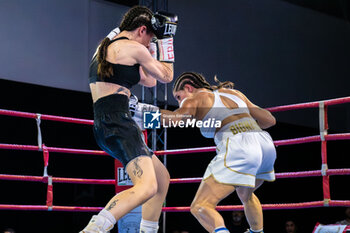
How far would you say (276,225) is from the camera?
886 cm

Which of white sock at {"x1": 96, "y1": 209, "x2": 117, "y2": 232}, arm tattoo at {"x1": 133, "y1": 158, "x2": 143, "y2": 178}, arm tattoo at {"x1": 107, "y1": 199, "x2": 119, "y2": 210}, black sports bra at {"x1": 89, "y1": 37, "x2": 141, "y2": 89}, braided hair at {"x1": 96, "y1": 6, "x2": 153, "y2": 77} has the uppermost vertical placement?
braided hair at {"x1": 96, "y1": 6, "x2": 153, "y2": 77}

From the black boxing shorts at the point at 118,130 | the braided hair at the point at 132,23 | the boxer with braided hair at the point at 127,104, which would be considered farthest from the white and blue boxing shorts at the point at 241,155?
the braided hair at the point at 132,23

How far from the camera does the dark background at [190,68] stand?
6.39 metres

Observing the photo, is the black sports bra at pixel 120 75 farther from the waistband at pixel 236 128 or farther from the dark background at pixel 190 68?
the dark background at pixel 190 68

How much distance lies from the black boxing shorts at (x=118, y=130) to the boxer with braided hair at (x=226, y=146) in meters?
0.49

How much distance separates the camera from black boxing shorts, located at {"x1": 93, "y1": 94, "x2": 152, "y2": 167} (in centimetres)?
236

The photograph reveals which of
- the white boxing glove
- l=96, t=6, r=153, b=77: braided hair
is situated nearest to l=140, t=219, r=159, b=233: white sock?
the white boxing glove

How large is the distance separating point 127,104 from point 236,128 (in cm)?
76

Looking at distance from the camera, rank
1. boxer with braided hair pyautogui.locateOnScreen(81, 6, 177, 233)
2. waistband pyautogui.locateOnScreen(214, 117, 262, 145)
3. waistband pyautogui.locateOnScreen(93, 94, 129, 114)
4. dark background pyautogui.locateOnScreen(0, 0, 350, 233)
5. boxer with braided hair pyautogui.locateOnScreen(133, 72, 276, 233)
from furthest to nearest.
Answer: dark background pyautogui.locateOnScreen(0, 0, 350, 233) < waistband pyautogui.locateOnScreen(214, 117, 262, 145) < boxer with braided hair pyautogui.locateOnScreen(133, 72, 276, 233) < waistband pyautogui.locateOnScreen(93, 94, 129, 114) < boxer with braided hair pyautogui.locateOnScreen(81, 6, 177, 233)

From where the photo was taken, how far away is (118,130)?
2.38m

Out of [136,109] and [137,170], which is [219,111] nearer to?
[136,109]

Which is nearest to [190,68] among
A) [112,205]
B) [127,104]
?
[127,104]

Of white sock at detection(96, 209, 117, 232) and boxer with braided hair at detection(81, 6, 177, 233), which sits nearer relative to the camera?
white sock at detection(96, 209, 117, 232)

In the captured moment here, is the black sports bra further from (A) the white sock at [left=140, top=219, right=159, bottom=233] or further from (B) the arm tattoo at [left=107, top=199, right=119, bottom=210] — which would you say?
(A) the white sock at [left=140, top=219, right=159, bottom=233]
